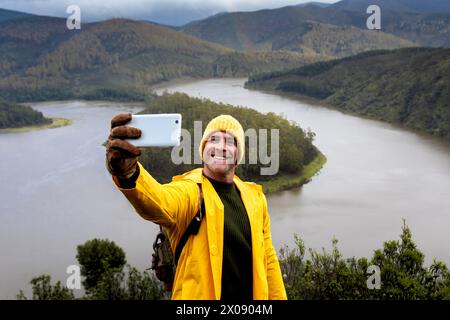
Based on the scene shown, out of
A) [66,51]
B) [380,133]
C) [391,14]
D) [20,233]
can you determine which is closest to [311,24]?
[391,14]

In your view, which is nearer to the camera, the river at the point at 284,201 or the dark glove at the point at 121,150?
the dark glove at the point at 121,150

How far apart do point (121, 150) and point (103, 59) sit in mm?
94206

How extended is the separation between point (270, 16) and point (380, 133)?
13699 cm

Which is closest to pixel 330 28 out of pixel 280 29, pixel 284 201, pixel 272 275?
pixel 280 29

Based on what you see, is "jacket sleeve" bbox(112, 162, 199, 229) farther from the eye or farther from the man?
the eye

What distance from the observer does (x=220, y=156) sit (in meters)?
1.67

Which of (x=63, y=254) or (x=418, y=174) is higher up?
(x=418, y=174)

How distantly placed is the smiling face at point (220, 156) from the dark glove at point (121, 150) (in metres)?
0.38

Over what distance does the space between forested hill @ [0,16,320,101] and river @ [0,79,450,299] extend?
32.6 meters

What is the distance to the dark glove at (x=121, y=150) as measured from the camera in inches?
51.6

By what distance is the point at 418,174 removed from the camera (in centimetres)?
2552

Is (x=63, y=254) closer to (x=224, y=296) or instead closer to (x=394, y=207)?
(x=394, y=207)

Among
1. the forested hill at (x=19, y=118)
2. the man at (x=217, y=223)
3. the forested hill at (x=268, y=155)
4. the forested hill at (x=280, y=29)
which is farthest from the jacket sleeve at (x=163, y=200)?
the forested hill at (x=280, y=29)

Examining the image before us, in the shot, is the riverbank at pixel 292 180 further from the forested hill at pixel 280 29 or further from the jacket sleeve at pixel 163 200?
the forested hill at pixel 280 29
